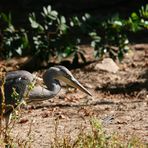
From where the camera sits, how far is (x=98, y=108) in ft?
23.4

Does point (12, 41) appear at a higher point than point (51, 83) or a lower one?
higher

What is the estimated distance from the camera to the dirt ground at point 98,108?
20.4 feet

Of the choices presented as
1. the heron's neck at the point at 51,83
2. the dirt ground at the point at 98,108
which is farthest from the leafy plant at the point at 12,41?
the heron's neck at the point at 51,83

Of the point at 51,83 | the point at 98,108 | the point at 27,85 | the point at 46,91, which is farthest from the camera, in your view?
the point at 98,108

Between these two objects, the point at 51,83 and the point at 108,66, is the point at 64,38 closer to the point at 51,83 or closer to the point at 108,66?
the point at 108,66

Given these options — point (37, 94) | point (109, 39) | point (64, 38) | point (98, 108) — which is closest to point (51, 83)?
point (37, 94)

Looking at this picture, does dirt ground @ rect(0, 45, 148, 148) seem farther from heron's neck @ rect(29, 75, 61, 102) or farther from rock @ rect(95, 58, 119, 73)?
heron's neck @ rect(29, 75, 61, 102)

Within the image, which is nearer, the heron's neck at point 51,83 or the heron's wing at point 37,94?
the heron's wing at point 37,94

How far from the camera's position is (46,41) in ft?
28.5

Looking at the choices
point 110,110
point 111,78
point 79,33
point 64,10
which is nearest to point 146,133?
point 110,110

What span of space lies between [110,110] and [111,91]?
83 centimetres

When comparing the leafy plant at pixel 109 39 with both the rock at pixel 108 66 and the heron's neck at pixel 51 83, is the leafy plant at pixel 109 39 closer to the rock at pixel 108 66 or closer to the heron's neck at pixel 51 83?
the rock at pixel 108 66

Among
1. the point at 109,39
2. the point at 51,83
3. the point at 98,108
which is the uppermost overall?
the point at 109,39

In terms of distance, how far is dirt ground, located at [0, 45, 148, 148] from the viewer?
6227 millimetres
